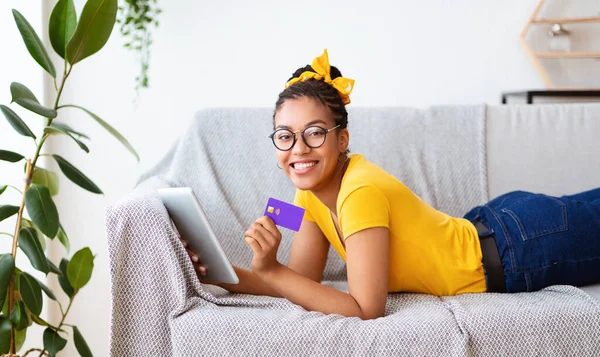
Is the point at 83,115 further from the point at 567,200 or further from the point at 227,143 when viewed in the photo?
the point at 567,200

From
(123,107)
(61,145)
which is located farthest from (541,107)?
(61,145)

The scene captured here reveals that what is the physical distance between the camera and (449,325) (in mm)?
1485

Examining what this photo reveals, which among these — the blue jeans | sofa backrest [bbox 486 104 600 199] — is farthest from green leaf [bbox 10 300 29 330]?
sofa backrest [bbox 486 104 600 199]

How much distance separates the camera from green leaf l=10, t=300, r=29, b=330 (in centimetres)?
181

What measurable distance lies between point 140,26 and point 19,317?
1.14 metres

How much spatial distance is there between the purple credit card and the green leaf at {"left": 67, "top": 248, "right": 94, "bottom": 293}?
733 mm

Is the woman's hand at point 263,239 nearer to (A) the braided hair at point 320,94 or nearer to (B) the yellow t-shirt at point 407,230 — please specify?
(B) the yellow t-shirt at point 407,230

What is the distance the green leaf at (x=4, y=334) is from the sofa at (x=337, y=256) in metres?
0.41

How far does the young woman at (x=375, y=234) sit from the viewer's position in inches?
61.4

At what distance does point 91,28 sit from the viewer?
174 centimetres

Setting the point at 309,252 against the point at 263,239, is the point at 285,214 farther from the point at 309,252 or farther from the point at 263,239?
the point at 309,252

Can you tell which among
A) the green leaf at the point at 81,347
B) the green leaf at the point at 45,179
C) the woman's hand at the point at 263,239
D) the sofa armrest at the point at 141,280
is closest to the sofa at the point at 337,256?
the sofa armrest at the point at 141,280

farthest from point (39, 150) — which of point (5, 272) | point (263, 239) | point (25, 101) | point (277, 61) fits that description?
point (277, 61)

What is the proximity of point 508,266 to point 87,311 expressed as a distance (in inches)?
67.1
